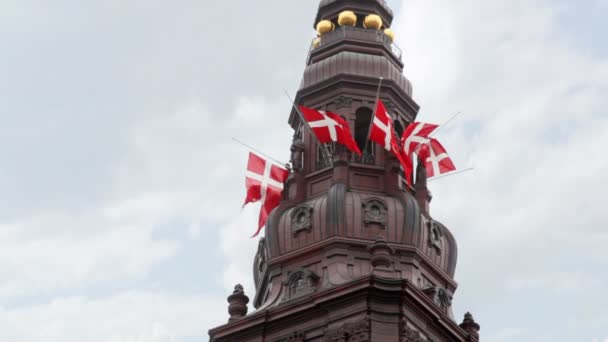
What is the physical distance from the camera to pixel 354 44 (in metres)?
111

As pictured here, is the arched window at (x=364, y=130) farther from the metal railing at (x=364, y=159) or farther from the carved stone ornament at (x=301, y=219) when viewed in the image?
the carved stone ornament at (x=301, y=219)

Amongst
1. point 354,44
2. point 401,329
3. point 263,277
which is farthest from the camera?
point 354,44

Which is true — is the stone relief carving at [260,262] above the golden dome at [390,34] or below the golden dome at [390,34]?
below

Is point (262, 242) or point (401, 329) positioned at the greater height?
point (262, 242)

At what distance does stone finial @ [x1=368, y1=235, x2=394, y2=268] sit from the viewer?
3807 inches

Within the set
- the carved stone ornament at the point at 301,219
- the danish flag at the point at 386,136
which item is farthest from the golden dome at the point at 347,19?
the carved stone ornament at the point at 301,219

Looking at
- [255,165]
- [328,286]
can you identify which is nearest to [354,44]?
[255,165]

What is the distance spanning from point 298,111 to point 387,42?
336 inches

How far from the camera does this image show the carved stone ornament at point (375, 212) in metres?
101

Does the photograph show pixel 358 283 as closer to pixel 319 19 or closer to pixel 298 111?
pixel 298 111

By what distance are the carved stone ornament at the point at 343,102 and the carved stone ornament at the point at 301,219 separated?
26.6ft

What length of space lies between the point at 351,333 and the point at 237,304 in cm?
967

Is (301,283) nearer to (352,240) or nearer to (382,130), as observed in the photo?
(352,240)

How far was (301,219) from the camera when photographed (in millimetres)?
102250
